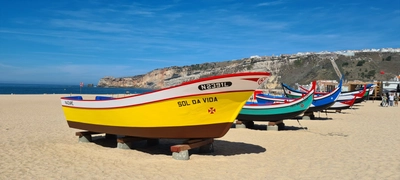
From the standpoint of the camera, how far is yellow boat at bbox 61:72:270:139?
7781mm

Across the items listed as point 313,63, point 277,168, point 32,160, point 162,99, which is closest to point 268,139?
point 277,168

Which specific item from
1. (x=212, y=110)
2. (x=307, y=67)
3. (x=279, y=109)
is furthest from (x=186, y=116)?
(x=307, y=67)

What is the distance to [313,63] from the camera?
336 feet

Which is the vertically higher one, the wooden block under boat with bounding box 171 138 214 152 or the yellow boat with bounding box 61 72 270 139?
the yellow boat with bounding box 61 72 270 139

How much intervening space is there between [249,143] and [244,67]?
10175cm

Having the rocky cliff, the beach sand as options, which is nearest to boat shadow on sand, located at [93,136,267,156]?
the beach sand

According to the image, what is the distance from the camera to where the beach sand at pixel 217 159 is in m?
6.66

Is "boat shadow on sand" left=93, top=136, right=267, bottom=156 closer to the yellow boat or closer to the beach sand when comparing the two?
the beach sand

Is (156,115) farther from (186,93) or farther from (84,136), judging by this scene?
(84,136)

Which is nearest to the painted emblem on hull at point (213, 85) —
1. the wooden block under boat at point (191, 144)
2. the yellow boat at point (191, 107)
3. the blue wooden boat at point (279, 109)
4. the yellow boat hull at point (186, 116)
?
the yellow boat at point (191, 107)

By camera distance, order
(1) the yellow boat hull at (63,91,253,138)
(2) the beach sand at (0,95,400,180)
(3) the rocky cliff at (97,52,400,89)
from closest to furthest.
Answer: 1. (2) the beach sand at (0,95,400,180)
2. (1) the yellow boat hull at (63,91,253,138)
3. (3) the rocky cliff at (97,52,400,89)

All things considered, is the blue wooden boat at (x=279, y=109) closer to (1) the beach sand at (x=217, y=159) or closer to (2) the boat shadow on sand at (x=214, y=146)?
(1) the beach sand at (x=217, y=159)

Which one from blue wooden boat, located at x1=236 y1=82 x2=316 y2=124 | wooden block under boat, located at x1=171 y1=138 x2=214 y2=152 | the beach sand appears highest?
blue wooden boat, located at x1=236 y1=82 x2=316 y2=124

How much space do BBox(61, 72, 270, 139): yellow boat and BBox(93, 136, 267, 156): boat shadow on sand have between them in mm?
839
